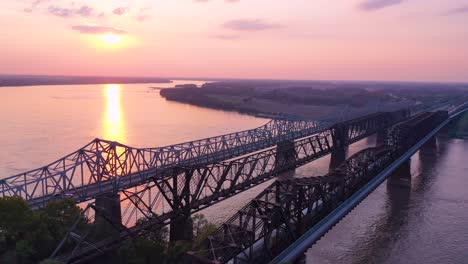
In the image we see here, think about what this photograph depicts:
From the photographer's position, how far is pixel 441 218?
36.4 metres

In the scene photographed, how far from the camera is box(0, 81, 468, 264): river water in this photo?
29.7 meters

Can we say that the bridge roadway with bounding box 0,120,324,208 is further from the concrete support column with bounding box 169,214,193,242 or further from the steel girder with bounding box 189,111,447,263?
the steel girder with bounding box 189,111,447,263

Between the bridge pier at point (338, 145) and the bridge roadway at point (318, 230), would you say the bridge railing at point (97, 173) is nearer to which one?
the bridge pier at point (338, 145)

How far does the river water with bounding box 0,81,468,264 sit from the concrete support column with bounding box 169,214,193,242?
22.5 feet

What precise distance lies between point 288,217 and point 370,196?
2492cm

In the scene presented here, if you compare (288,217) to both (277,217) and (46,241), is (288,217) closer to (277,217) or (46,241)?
(277,217)

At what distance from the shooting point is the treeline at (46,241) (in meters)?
20.5

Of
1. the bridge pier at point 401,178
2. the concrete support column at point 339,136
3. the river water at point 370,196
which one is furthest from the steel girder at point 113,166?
the bridge pier at point 401,178

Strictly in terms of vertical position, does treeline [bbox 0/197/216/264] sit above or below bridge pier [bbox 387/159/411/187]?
above

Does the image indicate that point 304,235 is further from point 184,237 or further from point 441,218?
point 441,218

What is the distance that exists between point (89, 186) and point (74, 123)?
57.5 metres

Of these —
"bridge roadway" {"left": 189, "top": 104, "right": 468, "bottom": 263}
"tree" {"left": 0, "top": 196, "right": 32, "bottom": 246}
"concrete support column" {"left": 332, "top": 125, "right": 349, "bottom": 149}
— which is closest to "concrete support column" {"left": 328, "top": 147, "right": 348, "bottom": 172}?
"concrete support column" {"left": 332, "top": 125, "right": 349, "bottom": 149}

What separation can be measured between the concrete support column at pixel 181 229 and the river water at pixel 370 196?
686cm

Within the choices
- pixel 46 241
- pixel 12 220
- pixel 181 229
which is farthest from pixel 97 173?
pixel 46 241
